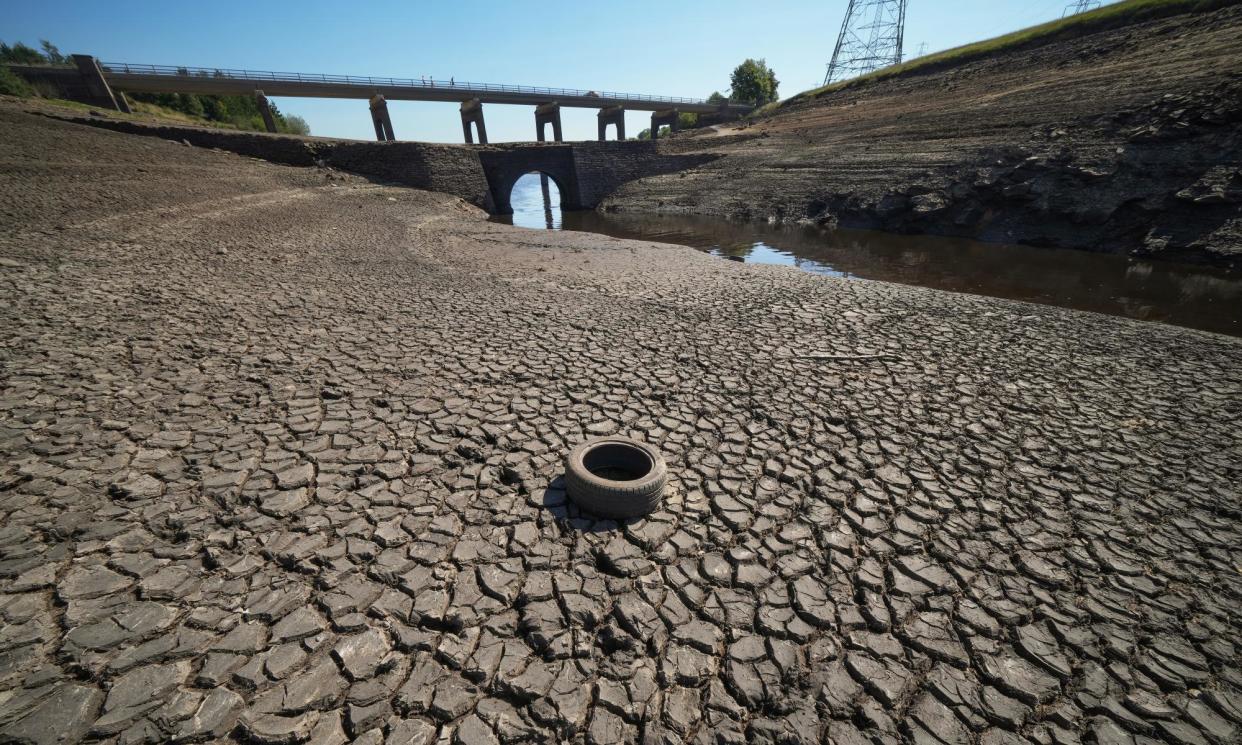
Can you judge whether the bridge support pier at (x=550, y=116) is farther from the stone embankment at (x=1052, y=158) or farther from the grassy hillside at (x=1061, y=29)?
the grassy hillside at (x=1061, y=29)

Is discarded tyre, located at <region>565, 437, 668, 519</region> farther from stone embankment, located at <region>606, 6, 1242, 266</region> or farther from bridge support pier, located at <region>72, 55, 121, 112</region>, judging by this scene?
bridge support pier, located at <region>72, 55, 121, 112</region>

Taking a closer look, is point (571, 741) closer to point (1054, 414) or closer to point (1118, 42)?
point (1054, 414)

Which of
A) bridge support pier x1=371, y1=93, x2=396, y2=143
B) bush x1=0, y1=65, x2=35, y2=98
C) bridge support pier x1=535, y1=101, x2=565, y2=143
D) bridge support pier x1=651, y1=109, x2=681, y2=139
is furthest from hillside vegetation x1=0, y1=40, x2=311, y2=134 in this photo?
bridge support pier x1=651, y1=109, x2=681, y2=139

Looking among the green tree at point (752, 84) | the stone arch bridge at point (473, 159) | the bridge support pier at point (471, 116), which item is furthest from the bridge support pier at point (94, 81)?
the green tree at point (752, 84)

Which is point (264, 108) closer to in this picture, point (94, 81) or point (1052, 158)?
point (94, 81)

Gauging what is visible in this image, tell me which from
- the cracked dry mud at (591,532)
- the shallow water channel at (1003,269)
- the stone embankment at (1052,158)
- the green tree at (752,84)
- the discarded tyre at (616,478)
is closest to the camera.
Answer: the cracked dry mud at (591,532)

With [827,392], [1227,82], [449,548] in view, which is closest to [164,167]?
[449,548]

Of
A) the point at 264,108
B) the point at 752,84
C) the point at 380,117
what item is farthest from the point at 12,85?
the point at 752,84

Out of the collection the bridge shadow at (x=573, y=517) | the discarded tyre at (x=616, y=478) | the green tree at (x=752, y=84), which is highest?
the green tree at (x=752, y=84)
